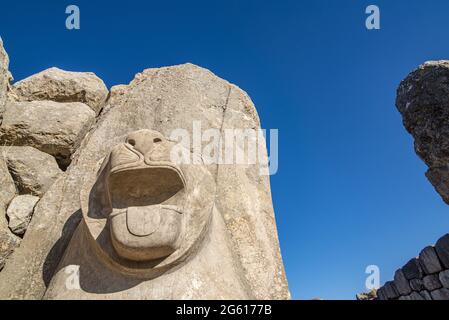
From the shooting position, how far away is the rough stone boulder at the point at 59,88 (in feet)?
9.56

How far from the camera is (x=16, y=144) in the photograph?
8.21ft

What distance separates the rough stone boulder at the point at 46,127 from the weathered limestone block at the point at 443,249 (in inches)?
201

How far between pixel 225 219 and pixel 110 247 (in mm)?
798

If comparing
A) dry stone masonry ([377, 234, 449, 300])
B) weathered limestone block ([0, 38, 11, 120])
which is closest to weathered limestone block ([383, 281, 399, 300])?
dry stone masonry ([377, 234, 449, 300])

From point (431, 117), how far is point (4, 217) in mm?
2706

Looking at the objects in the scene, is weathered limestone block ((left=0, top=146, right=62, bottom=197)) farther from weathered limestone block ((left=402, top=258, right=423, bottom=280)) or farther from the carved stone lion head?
weathered limestone block ((left=402, top=258, right=423, bottom=280))

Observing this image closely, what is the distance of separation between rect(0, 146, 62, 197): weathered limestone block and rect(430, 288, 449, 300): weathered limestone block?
18.5 feet

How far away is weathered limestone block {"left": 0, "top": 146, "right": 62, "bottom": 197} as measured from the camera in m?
2.34

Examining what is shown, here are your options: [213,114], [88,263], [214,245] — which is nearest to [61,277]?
[88,263]

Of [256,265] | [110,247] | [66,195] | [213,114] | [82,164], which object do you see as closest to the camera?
[110,247]

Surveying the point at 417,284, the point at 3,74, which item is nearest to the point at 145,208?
the point at 3,74

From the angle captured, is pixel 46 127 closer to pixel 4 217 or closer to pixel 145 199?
pixel 4 217

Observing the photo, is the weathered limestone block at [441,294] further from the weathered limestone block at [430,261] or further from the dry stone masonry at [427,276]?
the weathered limestone block at [430,261]
